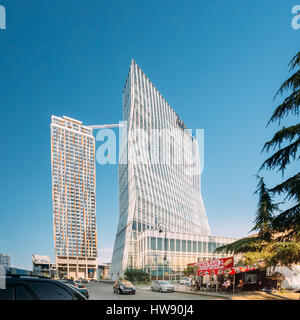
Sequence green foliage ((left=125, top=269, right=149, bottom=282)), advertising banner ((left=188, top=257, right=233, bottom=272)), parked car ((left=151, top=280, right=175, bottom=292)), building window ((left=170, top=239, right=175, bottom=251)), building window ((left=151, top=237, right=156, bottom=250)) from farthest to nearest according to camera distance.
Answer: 1. building window ((left=170, top=239, right=175, bottom=251))
2. building window ((left=151, top=237, right=156, bottom=250))
3. green foliage ((left=125, top=269, right=149, bottom=282))
4. parked car ((left=151, top=280, right=175, bottom=292))
5. advertising banner ((left=188, top=257, right=233, bottom=272))

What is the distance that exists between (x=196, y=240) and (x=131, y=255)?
47.5 feet

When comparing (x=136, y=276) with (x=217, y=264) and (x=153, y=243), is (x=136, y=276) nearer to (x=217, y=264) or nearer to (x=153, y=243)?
(x=153, y=243)

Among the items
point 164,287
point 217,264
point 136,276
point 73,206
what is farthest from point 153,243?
point 73,206

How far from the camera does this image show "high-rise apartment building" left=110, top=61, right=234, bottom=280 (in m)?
52.9

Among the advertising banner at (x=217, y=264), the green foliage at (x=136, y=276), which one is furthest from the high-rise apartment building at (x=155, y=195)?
the advertising banner at (x=217, y=264)

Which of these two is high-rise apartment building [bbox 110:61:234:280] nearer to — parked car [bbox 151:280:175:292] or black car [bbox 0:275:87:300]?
parked car [bbox 151:280:175:292]

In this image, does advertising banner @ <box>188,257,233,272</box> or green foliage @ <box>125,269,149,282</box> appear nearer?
advertising banner @ <box>188,257,233,272</box>

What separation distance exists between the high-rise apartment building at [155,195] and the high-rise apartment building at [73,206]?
153 feet

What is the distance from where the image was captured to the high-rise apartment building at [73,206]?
389ft

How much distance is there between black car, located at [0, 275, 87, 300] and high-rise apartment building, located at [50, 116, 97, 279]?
116992 mm

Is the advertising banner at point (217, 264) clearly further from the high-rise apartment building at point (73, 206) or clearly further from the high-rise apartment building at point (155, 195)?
the high-rise apartment building at point (73, 206)

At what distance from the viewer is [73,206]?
120m

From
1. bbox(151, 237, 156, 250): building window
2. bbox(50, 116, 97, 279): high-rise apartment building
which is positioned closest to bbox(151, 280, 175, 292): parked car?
bbox(151, 237, 156, 250): building window
